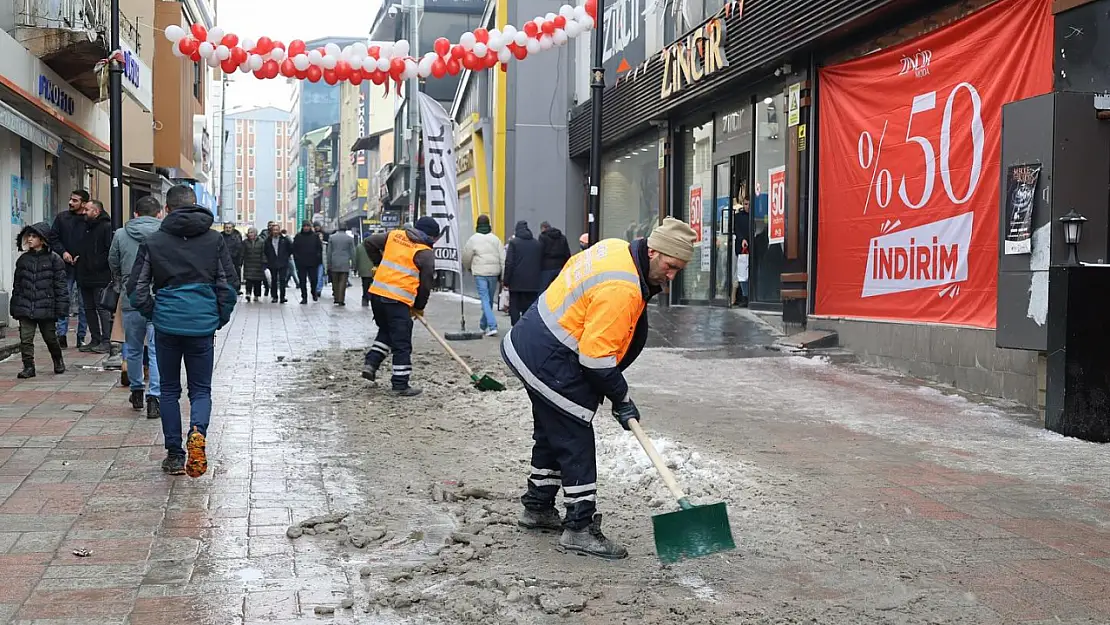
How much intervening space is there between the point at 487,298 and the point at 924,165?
23.2ft

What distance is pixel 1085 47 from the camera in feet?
29.6

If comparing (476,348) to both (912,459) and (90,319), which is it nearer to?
(90,319)

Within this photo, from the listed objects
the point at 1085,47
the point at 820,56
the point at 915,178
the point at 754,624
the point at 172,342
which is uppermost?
the point at 820,56

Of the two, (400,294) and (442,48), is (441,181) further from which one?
(400,294)

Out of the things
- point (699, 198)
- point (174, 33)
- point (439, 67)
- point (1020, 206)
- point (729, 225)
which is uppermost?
point (174, 33)

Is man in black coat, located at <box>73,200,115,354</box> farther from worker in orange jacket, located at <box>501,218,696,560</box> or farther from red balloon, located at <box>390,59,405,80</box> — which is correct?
worker in orange jacket, located at <box>501,218,696,560</box>

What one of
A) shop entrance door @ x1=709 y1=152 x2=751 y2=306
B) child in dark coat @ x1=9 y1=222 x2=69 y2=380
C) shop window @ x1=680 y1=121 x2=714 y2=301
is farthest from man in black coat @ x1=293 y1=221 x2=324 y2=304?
child in dark coat @ x1=9 y1=222 x2=69 y2=380

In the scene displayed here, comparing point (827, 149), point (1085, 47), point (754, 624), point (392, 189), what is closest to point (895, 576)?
point (754, 624)

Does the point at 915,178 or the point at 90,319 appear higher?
the point at 915,178

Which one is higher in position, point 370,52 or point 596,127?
point 370,52

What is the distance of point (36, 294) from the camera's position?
1095 cm

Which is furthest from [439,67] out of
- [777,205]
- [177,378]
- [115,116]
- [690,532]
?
[690,532]

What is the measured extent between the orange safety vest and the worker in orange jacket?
17.5 feet

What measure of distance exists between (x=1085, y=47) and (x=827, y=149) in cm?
475
